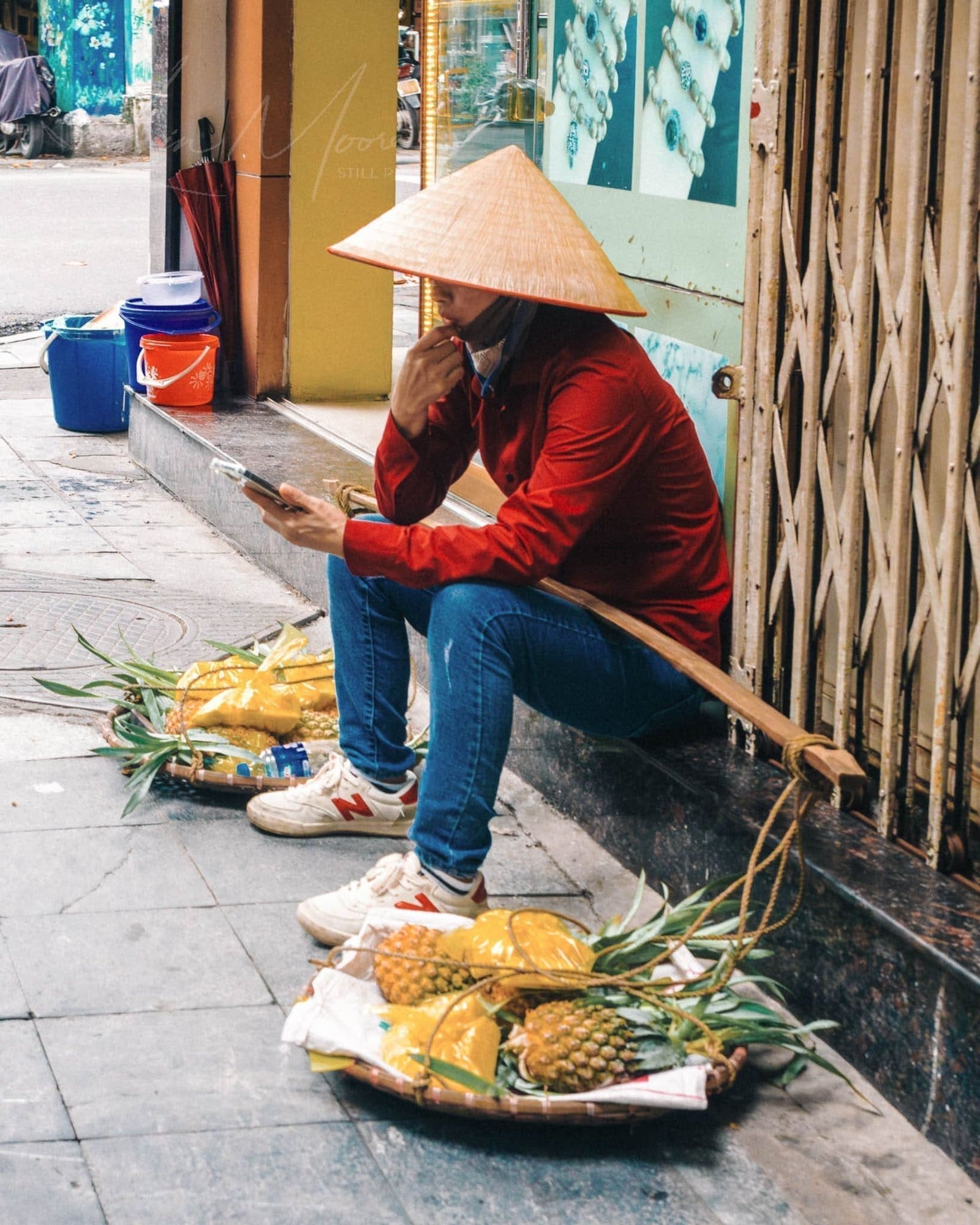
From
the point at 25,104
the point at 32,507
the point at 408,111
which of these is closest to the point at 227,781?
the point at 32,507

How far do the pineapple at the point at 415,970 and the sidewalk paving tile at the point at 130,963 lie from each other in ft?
0.92

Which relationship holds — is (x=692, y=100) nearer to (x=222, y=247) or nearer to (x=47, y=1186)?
(x=47, y=1186)

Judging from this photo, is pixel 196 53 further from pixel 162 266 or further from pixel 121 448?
pixel 121 448

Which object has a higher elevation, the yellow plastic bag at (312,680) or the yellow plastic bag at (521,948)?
the yellow plastic bag at (312,680)

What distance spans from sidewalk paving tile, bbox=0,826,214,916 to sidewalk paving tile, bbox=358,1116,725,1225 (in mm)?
906

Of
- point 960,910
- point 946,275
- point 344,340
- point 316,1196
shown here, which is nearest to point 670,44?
point 946,275

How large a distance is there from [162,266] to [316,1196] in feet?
19.9

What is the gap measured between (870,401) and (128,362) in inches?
195

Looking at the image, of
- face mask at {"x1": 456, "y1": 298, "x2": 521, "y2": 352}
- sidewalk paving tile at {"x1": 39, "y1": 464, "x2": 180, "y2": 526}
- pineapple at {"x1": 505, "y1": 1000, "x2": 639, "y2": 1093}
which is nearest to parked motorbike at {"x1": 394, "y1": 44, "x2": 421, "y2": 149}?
sidewalk paving tile at {"x1": 39, "y1": 464, "x2": 180, "y2": 526}

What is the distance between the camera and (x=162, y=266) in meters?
7.79

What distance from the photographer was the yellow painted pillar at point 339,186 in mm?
6828

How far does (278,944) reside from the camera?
3150 millimetres

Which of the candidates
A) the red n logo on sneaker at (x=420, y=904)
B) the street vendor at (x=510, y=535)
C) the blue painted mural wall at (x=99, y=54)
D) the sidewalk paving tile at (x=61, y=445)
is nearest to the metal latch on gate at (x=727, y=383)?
the street vendor at (x=510, y=535)

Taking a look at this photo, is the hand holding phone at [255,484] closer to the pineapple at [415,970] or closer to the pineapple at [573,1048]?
the pineapple at [415,970]
